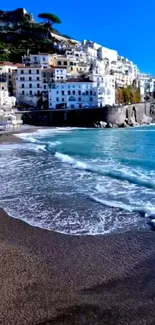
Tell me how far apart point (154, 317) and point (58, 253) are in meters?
3.81

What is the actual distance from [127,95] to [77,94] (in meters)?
25.0

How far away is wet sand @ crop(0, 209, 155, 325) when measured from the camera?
6.69m

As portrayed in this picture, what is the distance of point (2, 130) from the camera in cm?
5625

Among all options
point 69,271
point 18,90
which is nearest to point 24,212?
point 69,271

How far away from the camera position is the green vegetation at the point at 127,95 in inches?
3772

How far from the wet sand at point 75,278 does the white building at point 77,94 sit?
69926 millimetres

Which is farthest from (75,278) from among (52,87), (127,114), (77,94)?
(52,87)

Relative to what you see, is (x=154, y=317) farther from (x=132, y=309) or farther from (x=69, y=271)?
(x=69, y=271)

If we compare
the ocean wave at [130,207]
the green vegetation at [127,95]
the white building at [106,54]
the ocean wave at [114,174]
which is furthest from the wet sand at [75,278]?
the white building at [106,54]

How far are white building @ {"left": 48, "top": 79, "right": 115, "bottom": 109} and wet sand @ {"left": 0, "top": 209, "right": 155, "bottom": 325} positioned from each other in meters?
69.9

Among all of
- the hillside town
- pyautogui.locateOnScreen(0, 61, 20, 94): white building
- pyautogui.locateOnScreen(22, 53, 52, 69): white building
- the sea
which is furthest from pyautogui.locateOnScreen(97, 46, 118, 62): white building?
the sea

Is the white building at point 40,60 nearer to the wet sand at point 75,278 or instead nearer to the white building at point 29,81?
the white building at point 29,81

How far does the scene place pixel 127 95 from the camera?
99562 millimetres

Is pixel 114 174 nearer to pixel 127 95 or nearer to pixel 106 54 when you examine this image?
pixel 127 95
